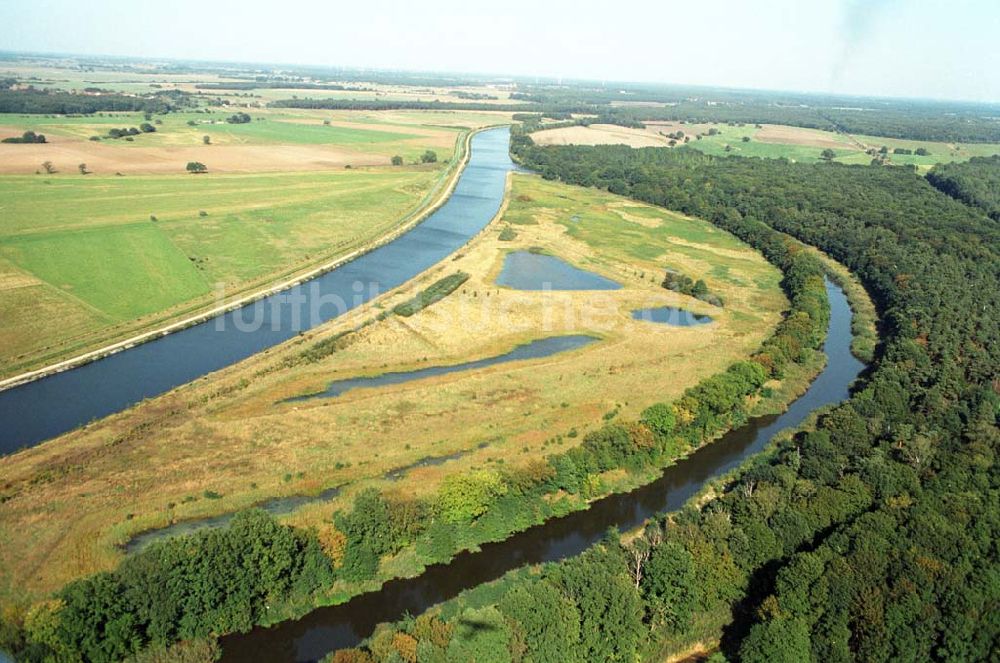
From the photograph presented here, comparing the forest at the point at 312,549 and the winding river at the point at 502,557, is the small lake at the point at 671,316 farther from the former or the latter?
the forest at the point at 312,549

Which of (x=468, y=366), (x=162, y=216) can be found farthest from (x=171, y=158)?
(x=468, y=366)

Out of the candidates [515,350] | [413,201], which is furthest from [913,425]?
[413,201]

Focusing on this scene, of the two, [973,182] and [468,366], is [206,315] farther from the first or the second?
[973,182]

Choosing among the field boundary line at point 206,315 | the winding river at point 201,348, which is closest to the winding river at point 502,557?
the winding river at point 201,348

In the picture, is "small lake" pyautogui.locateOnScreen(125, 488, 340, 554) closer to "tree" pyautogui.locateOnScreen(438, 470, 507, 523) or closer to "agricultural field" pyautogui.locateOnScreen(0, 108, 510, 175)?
"tree" pyautogui.locateOnScreen(438, 470, 507, 523)

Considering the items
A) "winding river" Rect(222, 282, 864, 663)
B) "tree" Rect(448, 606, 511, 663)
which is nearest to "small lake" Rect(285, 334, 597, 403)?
"winding river" Rect(222, 282, 864, 663)

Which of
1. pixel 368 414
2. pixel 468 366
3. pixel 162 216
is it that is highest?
pixel 162 216
